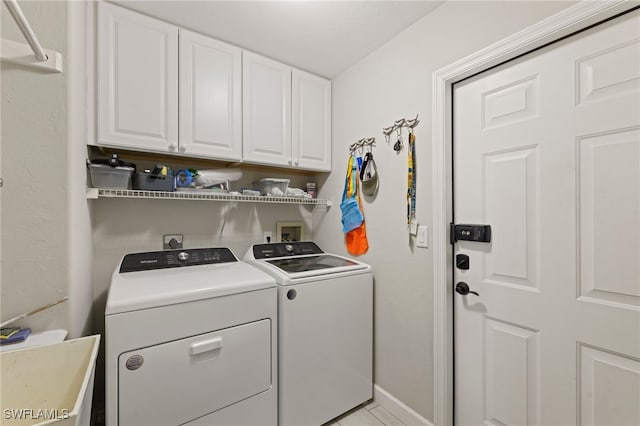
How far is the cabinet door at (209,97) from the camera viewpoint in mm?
1648

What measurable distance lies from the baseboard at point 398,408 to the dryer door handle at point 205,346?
1.20m

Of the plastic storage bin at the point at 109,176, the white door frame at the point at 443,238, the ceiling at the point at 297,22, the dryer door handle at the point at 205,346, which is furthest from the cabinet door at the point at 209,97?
the white door frame at the point at 443,238

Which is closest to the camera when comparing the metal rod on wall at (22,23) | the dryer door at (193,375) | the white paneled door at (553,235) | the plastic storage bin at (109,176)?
the metal rod on wall at (22,23)

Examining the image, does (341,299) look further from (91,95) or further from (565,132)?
(91,95)

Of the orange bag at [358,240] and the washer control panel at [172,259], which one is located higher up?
the orange bag at [358,240]

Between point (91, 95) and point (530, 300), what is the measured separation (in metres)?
2.42

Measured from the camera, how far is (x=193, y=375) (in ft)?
3.91

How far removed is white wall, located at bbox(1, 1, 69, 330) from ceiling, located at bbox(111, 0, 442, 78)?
67cm

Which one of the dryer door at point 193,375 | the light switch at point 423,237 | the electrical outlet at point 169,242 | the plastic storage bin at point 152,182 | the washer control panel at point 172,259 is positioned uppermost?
the plastic storage bin at point 152,182

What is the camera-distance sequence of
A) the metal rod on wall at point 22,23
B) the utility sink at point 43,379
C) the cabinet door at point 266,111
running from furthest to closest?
the cabinet door at point 266,111 < the utility sink at point 43,379 < the metal rod on wall at point 22,23

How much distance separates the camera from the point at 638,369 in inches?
37.1

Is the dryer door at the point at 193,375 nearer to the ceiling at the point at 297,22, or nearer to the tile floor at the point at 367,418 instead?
the tile floor at the point at 367,418

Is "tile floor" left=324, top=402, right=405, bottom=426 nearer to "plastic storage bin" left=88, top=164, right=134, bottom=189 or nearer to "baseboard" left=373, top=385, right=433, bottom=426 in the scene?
"baseboard" left=373, top=385, right=433, bottom=426

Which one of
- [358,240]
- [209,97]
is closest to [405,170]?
[358,240]
